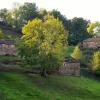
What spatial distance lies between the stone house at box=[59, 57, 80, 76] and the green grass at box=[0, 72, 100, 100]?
4.14 meters

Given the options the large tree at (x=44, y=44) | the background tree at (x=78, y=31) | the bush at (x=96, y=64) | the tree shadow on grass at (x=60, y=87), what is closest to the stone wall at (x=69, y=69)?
the large tree at (x=44, y=44)

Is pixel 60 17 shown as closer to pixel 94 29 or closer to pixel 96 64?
pixel 94 29

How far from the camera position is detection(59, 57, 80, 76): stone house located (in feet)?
314

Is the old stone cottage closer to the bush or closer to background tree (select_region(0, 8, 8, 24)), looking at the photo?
the bush

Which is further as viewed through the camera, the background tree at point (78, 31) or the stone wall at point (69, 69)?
the background tree at point (78, 31)

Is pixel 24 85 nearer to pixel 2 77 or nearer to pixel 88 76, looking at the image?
pixel 2 77

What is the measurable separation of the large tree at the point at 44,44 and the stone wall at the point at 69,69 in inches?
194

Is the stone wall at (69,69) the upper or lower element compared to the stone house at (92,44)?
lower

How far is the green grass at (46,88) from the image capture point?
70.1m

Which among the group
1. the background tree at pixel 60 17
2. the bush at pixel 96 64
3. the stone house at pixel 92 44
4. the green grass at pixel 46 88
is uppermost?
the background tree at pixel 60 17

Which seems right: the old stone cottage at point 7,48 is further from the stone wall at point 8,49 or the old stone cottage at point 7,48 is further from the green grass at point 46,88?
the green grass at point 46,88

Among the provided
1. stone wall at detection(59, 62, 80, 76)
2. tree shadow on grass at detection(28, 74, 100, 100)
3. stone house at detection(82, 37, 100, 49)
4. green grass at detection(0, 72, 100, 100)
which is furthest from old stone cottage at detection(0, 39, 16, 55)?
stone house at detection(82, 37, 100, 49)

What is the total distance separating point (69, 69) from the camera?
97.1 m

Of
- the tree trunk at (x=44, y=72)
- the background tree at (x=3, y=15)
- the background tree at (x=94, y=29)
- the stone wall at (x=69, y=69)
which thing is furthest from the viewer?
the background tree at (x=3, y=15)
